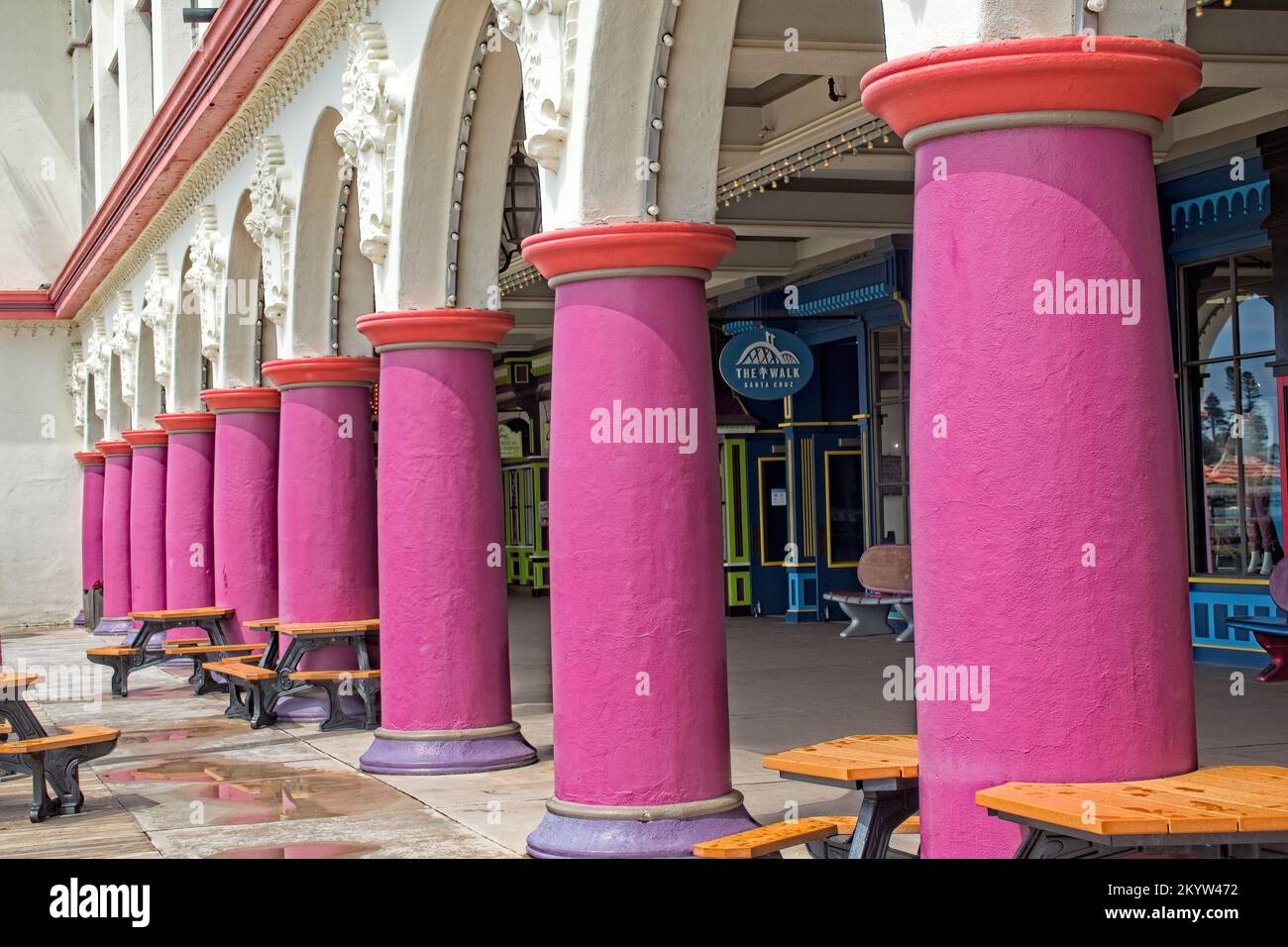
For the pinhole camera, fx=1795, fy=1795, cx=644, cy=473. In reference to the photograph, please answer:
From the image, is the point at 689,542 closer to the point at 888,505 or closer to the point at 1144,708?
the point at 1144,708

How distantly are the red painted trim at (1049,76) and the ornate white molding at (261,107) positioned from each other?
710cm

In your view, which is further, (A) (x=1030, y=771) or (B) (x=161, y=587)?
(B) (x=161, y=587)

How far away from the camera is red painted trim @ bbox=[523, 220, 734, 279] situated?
7277 mm

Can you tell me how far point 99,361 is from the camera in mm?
27719

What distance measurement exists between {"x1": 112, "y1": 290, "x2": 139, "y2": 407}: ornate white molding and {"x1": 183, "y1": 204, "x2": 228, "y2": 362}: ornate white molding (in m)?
6.58

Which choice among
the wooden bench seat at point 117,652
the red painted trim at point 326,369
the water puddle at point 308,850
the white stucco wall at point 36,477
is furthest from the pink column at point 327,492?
the white stucco wall at point 36,477

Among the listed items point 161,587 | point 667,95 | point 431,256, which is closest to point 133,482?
point 161,587

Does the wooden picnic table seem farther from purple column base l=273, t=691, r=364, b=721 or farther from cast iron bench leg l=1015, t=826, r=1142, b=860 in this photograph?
purple column base l=273, t=691, r=364, b=721

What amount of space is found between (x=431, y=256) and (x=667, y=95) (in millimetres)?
3172

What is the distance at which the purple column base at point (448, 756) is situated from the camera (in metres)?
10.4

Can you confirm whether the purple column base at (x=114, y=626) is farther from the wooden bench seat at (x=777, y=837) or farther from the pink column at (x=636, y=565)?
the wooden bench seat at (x=777, y=837)

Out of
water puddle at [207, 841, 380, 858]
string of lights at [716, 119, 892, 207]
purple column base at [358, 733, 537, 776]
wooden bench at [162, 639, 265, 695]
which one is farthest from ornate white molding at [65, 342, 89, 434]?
water puddle at [207, 841, 380, 858]

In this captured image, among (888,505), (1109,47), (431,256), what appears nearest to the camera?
(1109,47)

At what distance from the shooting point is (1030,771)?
4758mm
